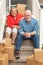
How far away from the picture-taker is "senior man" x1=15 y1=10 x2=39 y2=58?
7824 mm

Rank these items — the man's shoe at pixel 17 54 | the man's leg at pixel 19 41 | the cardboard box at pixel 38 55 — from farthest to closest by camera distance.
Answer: the man's leg at pixel 19 41
the man's shoe at pixel 17 54
the cardboard box at pixel 38 55

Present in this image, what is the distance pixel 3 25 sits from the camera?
28.0 ft

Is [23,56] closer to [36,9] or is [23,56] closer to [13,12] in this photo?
[13,12]

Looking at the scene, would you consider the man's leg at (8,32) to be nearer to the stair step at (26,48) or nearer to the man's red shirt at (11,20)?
the man's red shirt at (11,20)

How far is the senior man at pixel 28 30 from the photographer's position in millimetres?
7824

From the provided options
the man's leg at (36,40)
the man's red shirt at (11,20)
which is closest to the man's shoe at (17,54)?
the man's leg at (36,40)

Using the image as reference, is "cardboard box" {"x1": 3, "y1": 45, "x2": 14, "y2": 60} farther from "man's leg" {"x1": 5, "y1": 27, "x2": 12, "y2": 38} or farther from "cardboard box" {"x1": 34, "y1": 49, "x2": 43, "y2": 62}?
"cardboard box" {"x1": 34, "y1": 49, "x2": 43, "y2": 62}

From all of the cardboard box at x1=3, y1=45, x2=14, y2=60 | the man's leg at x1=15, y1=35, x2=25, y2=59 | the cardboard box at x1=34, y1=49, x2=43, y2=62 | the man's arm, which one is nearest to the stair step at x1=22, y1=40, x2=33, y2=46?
the man's leg at x1=15, y1=35, x2=25, y2=59

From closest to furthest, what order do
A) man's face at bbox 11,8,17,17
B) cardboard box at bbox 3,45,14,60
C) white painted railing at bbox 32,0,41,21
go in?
cardboard box at bbox 3,45,14,60, man's face at bbox 11,8,17,17, white painted railing at bbox 32,0,41,21

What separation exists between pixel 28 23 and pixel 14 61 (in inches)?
40.9

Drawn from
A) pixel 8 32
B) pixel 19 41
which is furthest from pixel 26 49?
pixel 8 32

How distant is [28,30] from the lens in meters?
8.01

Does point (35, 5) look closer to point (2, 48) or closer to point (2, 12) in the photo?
point (2, 12)

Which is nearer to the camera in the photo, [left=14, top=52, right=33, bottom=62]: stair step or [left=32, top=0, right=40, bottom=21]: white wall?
[left=14, top=52, right=33, bottom=62]: stair step
